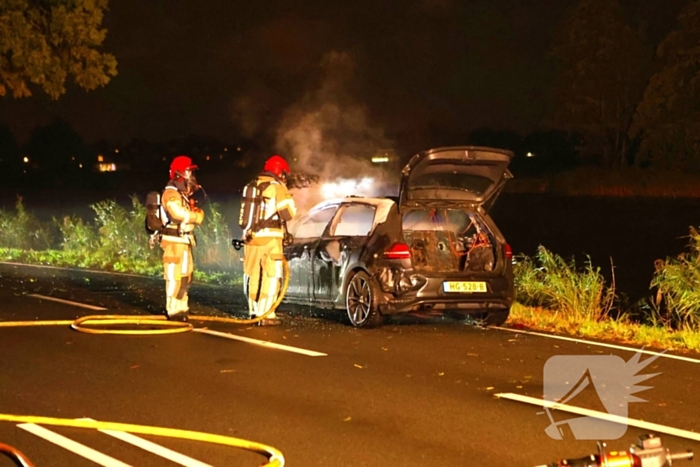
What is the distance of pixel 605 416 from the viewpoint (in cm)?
660

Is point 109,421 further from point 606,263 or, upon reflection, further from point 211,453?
point 606,263

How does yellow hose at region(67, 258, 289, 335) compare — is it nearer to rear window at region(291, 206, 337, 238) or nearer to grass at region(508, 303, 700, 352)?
rear window at region(291, 206, 337, 238)

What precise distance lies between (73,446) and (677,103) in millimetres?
46103

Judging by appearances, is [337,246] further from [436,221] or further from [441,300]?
[441,300]

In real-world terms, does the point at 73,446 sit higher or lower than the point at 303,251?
lower

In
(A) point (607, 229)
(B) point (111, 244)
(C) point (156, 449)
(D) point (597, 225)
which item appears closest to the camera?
(C) point (156, 449)

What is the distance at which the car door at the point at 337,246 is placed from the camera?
36.6ft

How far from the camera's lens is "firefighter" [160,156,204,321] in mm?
10961

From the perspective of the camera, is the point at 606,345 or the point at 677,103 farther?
the point at 677,103

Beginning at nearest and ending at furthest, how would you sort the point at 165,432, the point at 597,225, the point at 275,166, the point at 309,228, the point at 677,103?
the point at 165,432 → the point at 275,166 → the point at 309,228 → the point at 597,225 → the point at 677,103

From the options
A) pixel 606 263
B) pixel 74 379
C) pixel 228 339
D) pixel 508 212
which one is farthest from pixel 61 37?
pixel 508 212

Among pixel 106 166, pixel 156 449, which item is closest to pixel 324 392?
pixel 156 449

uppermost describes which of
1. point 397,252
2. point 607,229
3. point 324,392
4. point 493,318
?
point 607,229

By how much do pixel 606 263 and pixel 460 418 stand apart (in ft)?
59.3
